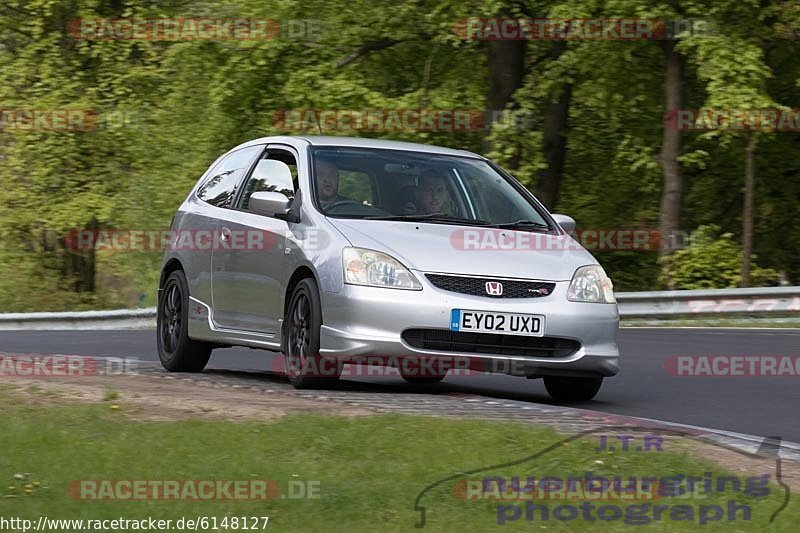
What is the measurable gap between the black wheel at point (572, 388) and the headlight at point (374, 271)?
149 centimetres

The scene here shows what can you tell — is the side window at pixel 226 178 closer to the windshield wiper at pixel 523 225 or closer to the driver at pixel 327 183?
the driver at pixel 327 183

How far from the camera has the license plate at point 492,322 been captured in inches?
377

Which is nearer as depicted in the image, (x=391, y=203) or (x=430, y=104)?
(x=391, y=203)

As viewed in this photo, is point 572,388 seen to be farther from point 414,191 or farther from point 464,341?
point 414,191

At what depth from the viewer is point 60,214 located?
35.7 meters

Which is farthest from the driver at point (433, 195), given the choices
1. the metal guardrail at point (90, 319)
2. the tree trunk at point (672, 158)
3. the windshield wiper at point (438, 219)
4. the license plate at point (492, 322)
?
the tree trunk at point (672, 158)

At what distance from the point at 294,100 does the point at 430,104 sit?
7.34 feet

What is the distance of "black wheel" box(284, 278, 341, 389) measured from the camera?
987 centimetres

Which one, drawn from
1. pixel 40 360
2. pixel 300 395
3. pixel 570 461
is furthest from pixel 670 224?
pixel 570 461

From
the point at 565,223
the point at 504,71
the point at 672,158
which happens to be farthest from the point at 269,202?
the point at 504,71

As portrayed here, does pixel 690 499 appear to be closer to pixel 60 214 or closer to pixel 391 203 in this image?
pixel 391 203

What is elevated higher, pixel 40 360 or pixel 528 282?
pixel 528 282

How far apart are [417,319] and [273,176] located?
216 cm

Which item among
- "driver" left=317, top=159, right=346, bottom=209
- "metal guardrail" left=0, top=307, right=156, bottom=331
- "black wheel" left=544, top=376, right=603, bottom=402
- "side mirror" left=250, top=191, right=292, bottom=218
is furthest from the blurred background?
"side mirror" left=250, top=191, right=292, bottom=218
